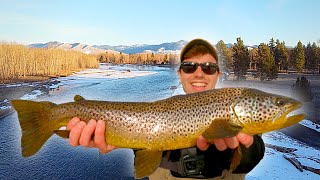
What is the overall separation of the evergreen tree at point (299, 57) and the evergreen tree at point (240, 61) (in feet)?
30.9

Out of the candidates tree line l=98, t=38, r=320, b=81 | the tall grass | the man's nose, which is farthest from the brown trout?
tree line l=98, t=38, r=320, b=81

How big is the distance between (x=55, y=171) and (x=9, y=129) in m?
6.61

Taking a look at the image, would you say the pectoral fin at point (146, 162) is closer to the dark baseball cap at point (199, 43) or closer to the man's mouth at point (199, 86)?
the man's mouth at point (199, 86)

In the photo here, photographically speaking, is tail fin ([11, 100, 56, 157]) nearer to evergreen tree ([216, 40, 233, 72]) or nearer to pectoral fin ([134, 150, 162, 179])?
pectoral fin ([134, 150, 162, 179])

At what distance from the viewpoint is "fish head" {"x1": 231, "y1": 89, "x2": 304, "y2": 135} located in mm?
2904

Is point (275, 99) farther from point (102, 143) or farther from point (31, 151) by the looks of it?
point (31, 151)

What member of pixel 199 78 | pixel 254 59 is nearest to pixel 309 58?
pixel 254 59

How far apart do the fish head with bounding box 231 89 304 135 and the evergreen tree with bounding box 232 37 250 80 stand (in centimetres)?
4999

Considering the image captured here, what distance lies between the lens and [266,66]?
51.2 m

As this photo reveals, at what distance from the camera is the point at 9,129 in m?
17.4

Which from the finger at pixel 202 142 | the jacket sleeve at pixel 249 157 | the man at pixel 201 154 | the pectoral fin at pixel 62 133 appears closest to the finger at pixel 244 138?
the man at pixel 201 154

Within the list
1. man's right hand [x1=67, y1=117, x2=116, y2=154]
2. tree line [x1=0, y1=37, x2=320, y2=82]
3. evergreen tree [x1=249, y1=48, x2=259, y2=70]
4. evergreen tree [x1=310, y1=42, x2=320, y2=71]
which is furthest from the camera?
evergreen tree [x1=249, y1=48, x2=259, y2=70]

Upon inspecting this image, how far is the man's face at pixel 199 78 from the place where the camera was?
392 centimetres

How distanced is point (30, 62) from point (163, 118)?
46093mm
